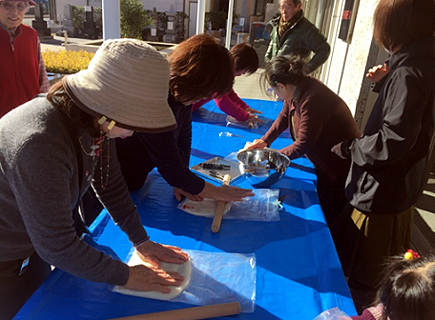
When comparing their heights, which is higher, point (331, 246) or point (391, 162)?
point (391, 162)

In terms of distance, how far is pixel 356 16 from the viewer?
13.2ft

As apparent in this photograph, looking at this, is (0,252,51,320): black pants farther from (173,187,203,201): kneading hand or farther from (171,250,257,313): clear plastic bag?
(173,187,203,201): kneading hand

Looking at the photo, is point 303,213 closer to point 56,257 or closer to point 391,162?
point 391,162

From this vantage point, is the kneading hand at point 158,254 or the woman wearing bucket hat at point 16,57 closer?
the kneading hand at point 158,254

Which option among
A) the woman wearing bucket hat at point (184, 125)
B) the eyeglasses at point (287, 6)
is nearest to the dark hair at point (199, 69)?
the woman wearing bucket hat at point (184, 125)

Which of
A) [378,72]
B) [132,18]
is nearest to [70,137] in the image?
[378,72]

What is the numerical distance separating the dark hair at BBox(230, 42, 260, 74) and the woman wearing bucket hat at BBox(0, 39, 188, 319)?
1684 mm

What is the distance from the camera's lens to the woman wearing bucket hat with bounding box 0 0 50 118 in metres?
2.33

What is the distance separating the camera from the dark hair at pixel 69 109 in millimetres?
869

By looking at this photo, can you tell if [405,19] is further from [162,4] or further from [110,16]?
[162,4]

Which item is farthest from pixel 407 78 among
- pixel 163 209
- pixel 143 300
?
pixel 143 300

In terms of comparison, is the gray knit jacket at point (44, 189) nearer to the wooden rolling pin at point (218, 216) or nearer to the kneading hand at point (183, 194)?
the wooden rolling pin at point (218, 216)

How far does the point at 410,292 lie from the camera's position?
945 millimetres

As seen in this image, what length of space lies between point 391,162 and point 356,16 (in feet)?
10.2
